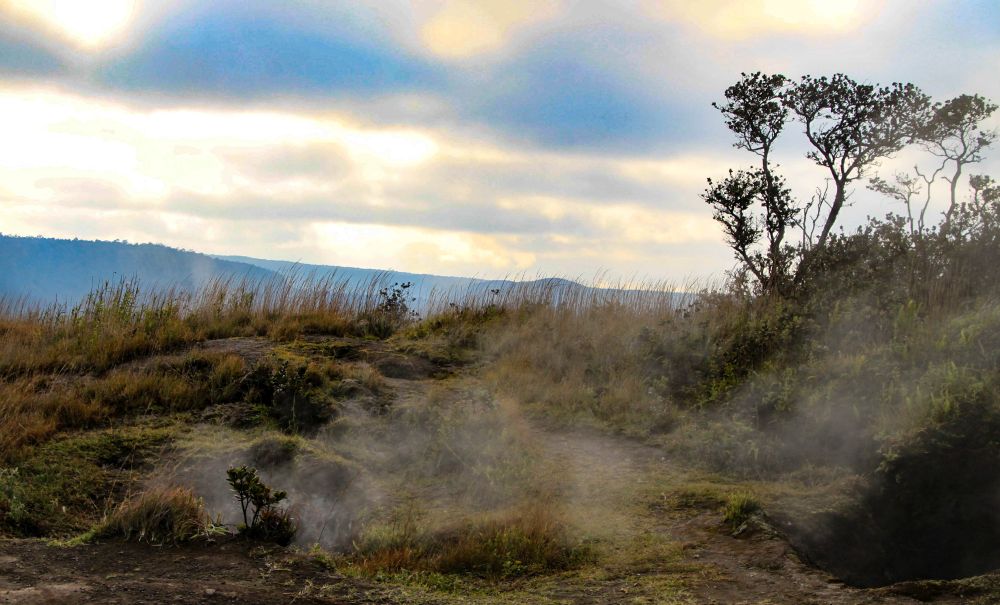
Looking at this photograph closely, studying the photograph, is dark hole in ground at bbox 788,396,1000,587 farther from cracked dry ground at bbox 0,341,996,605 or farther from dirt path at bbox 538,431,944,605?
cracked dry ground at bbox 0,341,996,605

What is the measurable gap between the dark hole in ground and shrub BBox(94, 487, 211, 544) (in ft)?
12.3

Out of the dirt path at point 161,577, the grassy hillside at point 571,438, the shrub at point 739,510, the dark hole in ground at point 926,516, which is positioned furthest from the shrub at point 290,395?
the dark hole in ground at point 926,516

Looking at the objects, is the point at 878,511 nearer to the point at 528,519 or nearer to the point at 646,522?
the point at 646,522

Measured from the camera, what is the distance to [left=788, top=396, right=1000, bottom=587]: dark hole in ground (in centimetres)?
A: 499

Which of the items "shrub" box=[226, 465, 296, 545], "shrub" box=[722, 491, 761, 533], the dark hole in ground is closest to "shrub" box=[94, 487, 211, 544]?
"shrub" box=[226, 465, 296, 545]

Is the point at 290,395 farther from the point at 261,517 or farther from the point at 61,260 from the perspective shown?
the point at 61,260

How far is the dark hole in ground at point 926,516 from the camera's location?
4.99m

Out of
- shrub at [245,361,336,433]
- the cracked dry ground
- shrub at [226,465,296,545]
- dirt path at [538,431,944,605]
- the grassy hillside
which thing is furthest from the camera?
shrub at [245,361,336,433]

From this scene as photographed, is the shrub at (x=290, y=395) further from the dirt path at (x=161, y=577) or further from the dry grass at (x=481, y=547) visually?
the dirt path at (x=161, y=577)

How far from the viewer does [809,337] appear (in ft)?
25.9

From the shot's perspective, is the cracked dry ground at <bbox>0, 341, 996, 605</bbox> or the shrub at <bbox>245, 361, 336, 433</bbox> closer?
the cracked dry ground at <bbox>0, 341, 996, 605</bbox>

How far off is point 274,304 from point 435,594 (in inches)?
320

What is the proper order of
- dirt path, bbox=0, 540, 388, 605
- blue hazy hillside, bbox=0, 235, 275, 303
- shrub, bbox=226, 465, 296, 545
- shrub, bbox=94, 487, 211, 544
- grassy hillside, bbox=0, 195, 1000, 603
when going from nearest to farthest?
dirt path, bbox=0, 540, 388, 605
shrub, bbox=94, 487, 211, 544
shrub, bbox=226, 465, 296, 545
grassy hillside, bbox=0, 195, 1000, 603
blue hazy hillside, bbox=0, 235, 275, 303

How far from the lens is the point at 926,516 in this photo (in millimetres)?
5344
